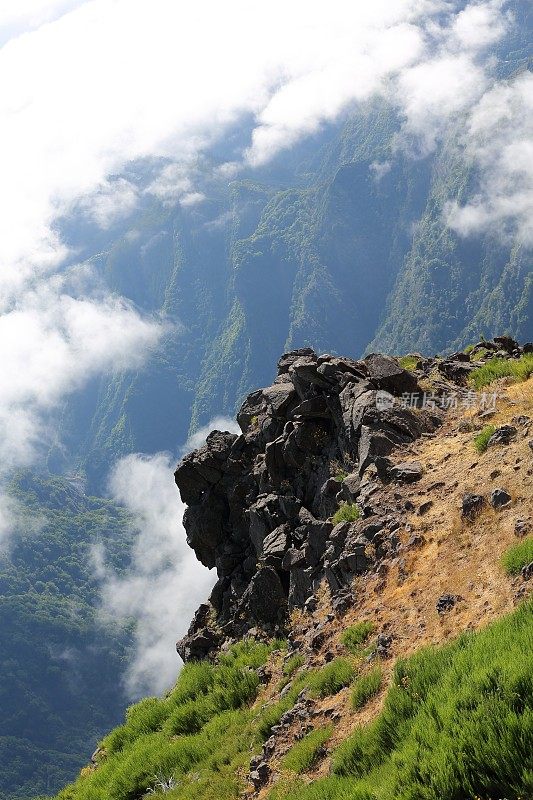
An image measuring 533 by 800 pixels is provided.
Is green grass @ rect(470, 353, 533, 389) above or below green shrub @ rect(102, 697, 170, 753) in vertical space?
above

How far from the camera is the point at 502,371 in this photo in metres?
23.0

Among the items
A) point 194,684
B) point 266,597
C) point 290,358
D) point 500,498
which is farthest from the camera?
point 290,358

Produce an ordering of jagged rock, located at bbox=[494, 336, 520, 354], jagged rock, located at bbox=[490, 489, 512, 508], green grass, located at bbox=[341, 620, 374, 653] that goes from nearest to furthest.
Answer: green grass, located at bbox=[341, 620, 374, 653]
jagged rock, located at bbox=[490, 489, 512, 508]
jagged rock, located at bbox=[494, 336, 520, 354]

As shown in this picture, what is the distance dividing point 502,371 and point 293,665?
478 inches

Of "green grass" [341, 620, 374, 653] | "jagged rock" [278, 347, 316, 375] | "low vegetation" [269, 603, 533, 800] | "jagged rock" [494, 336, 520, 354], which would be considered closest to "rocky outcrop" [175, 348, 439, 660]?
"jagged rock" [278, 347, 316, 375]

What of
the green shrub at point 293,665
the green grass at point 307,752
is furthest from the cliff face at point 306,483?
the green grass at point 307,752

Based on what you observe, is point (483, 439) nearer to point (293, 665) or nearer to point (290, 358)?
point (293, 665)

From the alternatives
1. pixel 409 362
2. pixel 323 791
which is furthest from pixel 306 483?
pixel 323 791

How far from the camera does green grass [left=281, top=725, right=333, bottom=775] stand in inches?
464

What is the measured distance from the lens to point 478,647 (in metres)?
9.73

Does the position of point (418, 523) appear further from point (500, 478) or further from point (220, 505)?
point (220, 505)

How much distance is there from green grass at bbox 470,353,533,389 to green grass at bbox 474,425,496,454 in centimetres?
455

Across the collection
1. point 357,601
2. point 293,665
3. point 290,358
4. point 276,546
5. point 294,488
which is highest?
point 290,358

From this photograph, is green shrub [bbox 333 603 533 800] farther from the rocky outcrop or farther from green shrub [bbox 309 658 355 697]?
the rocky outcrop
